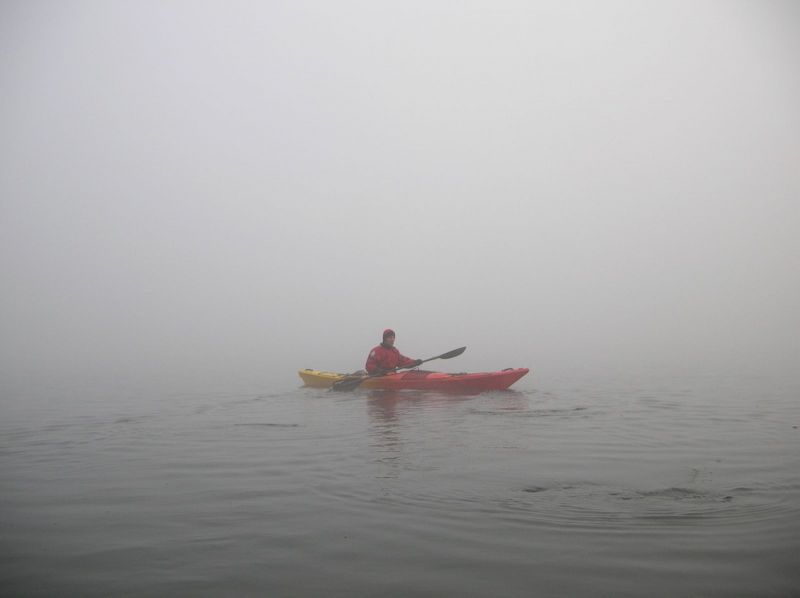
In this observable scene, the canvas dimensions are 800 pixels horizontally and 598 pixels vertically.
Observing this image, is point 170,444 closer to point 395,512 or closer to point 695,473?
point 395,512

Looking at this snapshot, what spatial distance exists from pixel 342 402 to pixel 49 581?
10.3 metres

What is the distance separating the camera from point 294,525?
189 inches

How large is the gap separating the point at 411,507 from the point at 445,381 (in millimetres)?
9328

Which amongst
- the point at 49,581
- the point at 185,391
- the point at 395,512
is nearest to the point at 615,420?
the point at 395,512

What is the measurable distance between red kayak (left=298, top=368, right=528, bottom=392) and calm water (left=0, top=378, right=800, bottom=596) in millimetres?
3666

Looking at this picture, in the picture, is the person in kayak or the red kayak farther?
the person in kayak

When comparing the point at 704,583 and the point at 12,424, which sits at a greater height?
the point at 12,424

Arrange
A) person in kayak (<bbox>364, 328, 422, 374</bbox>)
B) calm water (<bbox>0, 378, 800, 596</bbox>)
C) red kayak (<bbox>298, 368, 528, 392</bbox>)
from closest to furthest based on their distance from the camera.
→ calm water (<bbox>0, 378, 800, 596</bbox>) → red kayak (<bbox>298, 368, 528, 392</bbox>) → person in kayak (<bbox>364, 328, 422, 374</bbox>)

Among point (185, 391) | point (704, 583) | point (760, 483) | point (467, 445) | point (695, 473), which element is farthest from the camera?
point (185, 391)

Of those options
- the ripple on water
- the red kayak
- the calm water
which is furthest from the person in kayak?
the ripple on water

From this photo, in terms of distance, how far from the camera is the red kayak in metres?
14.5

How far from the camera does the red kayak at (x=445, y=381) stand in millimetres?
14469

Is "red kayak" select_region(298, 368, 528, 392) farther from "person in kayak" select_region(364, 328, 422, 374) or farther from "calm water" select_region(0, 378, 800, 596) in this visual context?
"calm water" select_region(0, 378, 800, 596)

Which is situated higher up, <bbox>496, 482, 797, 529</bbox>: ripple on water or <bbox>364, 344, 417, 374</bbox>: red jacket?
<bbox>364, 344, 417, 374</bbox>: red jacket
